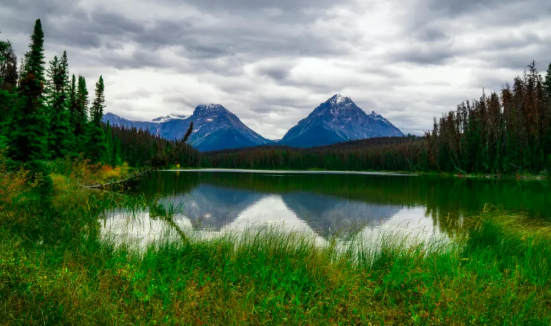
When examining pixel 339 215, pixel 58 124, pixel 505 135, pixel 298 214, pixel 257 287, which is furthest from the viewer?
pixel 505 135

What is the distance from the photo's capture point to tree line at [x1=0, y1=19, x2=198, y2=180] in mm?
31828

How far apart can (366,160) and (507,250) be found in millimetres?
180983

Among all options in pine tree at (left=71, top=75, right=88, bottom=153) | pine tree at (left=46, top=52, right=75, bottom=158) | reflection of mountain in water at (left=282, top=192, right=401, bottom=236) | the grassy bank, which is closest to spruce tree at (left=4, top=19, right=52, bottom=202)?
pine tree at (left=46, top=52, right=75, bottom=158)

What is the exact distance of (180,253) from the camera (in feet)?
31.4

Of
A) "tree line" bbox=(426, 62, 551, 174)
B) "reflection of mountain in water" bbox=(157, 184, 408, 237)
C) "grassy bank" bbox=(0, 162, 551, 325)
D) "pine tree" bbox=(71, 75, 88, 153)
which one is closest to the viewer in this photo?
"grassy bank" bbox=(0, 162, 551, 325)

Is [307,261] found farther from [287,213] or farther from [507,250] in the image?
[287,213]

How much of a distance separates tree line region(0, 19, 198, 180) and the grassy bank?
400 centimetres

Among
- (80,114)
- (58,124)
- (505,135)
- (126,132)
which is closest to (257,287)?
(58,124)

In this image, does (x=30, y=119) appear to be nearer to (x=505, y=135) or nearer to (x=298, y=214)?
(x=298, y=214)

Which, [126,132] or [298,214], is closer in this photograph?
[298,214]

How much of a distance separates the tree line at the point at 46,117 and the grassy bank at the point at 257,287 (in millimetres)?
3996

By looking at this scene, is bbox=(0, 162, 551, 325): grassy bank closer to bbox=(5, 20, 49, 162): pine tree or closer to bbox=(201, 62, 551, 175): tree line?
bbox=(5, 20, 49, 162): pine tree

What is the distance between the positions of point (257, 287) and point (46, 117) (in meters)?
35.3

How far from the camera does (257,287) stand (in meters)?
7.61
